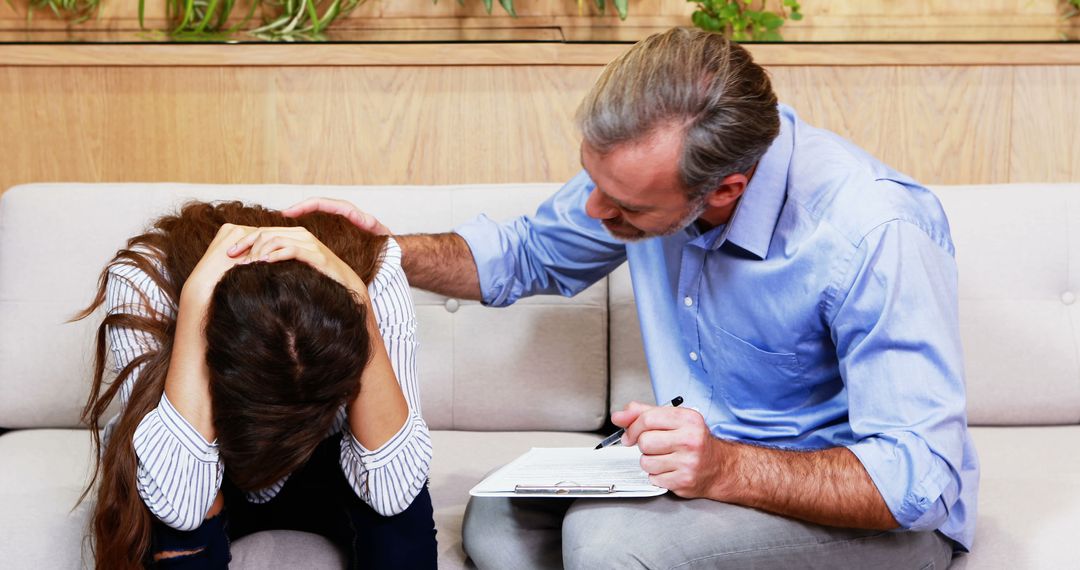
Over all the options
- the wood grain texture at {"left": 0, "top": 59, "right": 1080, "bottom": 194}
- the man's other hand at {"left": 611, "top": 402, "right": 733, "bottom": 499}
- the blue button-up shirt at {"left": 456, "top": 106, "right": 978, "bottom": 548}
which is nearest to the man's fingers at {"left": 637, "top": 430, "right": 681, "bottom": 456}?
the man's other hand at {"left": 611, "top": 402, "right": 733, "bottom": 499}

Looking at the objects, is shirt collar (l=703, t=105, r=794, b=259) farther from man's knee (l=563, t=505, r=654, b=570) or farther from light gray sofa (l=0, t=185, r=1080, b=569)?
light gray sofa (l=0, t=185, r=1080, b=569)

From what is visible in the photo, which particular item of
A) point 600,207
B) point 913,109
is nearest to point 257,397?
point 600,207

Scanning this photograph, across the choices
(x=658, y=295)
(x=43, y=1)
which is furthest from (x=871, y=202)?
(x=43, y=1)

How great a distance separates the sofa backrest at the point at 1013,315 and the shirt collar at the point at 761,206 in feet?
1.57

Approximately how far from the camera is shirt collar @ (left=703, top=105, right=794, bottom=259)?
1233mm

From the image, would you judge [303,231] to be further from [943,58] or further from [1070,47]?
[1070,47]

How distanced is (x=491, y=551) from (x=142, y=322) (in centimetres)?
51

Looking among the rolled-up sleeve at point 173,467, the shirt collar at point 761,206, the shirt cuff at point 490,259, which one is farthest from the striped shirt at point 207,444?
the shirt collar at point 761,206

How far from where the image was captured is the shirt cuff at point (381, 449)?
1.16 meters

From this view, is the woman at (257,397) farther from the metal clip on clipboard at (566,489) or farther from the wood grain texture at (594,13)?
the wood grain texture at (594,13)

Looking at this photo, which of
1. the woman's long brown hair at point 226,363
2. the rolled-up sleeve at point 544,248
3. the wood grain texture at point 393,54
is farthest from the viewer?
the wood grain texture at point 393,54

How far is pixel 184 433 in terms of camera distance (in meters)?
1.10

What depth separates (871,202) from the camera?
45.7 inches

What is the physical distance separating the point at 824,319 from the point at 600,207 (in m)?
0.31
